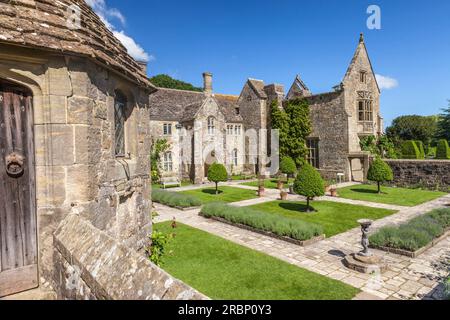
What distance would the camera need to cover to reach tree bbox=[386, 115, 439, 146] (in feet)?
134

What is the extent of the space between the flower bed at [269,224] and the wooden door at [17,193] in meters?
9.17

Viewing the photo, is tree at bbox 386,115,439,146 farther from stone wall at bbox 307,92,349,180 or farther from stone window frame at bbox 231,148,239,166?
stone window frame at bbox 231,148,239,166

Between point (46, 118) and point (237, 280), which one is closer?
point (46, 118)

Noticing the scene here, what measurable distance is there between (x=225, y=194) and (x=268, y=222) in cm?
1007

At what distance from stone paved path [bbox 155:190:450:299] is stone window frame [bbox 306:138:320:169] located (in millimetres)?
15520

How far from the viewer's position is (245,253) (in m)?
9.98

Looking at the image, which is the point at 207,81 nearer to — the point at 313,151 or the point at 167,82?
the point at 313,151

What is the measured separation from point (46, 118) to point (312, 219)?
13283 mm

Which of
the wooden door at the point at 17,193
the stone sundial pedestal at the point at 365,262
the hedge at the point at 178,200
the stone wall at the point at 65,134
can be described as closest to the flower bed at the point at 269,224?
the stone sundial pedestal at the point at 365,262

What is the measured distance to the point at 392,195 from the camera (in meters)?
20.8

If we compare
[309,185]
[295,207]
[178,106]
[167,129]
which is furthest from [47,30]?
[178,106]

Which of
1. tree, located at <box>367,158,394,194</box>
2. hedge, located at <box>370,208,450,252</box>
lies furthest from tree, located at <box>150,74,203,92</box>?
hedge, located at <box>370,208,450,252</box>
